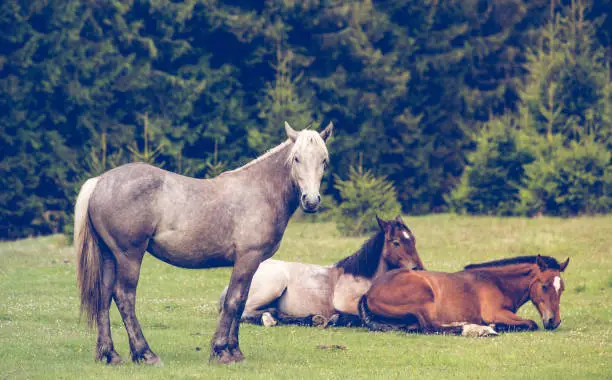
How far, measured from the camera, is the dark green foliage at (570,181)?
3119 centimetres

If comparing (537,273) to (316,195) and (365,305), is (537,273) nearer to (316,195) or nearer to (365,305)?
(365,305)

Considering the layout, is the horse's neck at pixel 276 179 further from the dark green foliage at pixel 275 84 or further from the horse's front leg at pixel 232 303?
the dark green foliage at pixel 275 84

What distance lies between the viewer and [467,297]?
14023mm

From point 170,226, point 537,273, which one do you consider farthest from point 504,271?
point 170,226

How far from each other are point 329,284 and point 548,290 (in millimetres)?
3469

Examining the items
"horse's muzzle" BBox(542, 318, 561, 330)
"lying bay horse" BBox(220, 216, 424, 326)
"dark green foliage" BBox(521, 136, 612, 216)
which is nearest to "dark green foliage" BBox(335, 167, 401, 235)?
"dark green foliage" BBox(521, 136, 612, 216)

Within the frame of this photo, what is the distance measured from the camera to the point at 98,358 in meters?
11.0

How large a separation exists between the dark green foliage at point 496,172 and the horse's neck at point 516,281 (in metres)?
19.7

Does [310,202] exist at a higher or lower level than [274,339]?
higher

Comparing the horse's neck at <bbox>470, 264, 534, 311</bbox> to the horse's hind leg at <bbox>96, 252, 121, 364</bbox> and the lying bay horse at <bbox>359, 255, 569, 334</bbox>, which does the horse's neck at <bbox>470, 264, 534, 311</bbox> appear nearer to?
the lying bay horse at <bbox>359, 255, 569, 334</bbox>

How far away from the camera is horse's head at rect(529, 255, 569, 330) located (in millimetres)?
13734

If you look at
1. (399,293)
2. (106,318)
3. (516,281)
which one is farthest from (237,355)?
(516,281)

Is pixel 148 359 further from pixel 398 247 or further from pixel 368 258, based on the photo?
pixel 398 247

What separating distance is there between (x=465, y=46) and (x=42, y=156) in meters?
21.7
